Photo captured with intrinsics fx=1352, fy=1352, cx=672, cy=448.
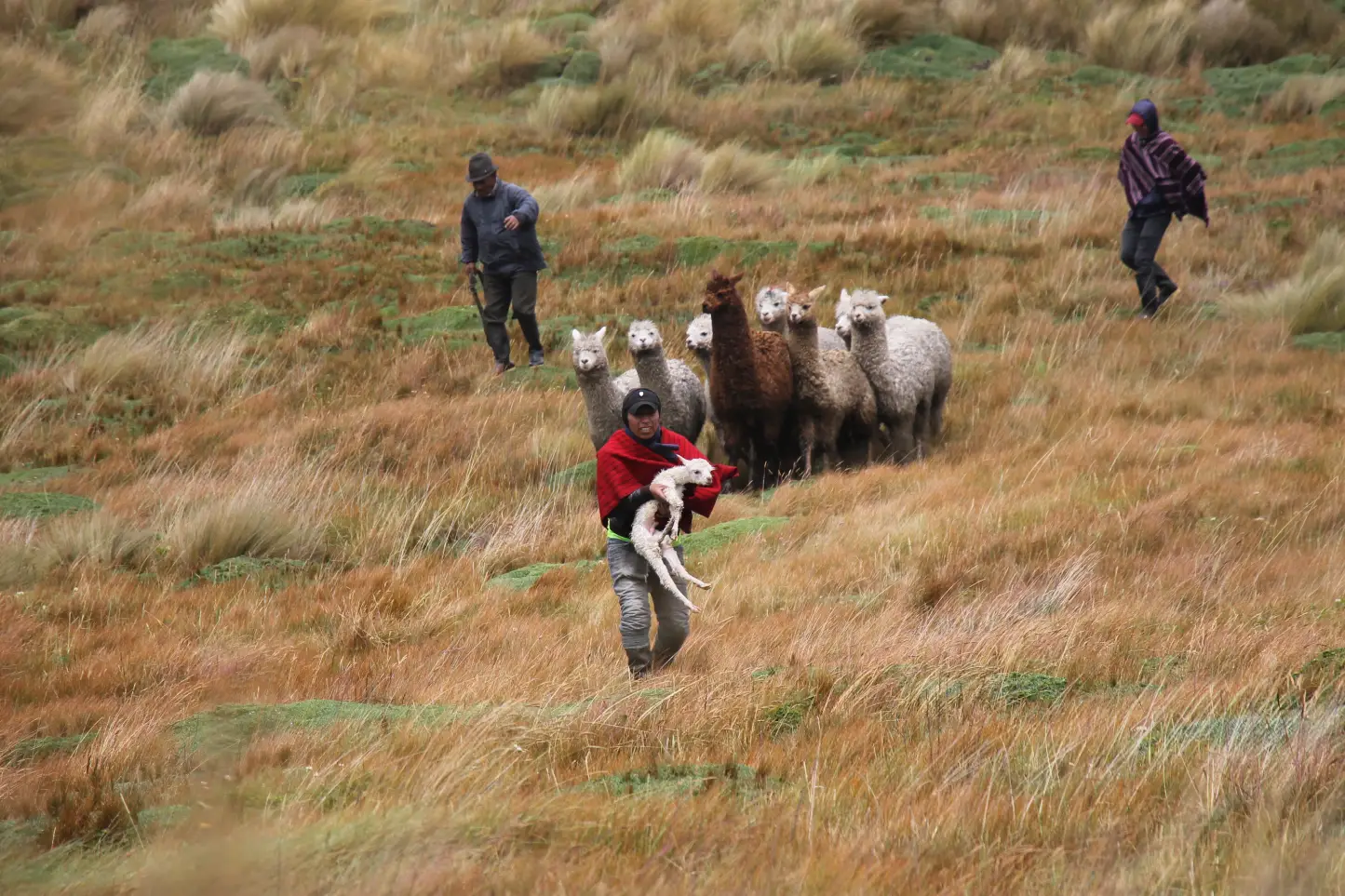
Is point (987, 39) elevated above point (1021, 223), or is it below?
above

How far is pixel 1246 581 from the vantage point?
7.08m

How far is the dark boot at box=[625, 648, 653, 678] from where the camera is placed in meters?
6.27

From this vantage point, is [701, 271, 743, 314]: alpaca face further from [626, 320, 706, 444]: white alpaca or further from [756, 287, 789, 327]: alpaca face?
[756, 287, 789, 327]: alpaca face

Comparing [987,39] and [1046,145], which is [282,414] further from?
[987,39]

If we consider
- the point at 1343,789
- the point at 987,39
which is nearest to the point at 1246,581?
the point at 1343,789

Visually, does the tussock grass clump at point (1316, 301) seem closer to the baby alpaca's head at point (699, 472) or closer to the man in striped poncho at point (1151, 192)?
the man in striped poncho at point (1151, 192)

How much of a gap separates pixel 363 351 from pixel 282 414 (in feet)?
6.27

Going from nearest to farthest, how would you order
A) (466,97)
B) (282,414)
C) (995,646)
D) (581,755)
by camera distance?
(581,755)
(995,646)
(282,414)
(466,97)

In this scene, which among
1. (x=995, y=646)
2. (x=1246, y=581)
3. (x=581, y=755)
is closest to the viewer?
(x=581, y=755)

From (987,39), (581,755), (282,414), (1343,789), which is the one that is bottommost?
(282,414)

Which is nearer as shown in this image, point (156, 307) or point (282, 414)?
point (282, 414)

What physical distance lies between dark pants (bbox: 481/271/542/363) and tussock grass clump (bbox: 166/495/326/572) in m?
4.42

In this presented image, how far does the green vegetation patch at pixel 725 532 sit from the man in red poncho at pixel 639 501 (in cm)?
253

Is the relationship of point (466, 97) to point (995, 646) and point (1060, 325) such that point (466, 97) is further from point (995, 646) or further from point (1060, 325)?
point (995, 646)
